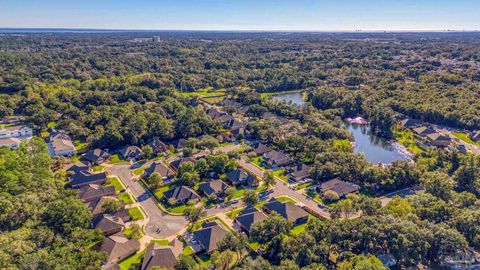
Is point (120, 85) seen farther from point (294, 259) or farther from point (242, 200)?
point (294, 259)

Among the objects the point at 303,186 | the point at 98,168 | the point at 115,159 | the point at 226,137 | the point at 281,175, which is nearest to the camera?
the point at 303,186

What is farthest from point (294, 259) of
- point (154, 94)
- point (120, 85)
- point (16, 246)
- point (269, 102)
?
point (120, 85)

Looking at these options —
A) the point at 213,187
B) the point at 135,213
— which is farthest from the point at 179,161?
the point at 135,213

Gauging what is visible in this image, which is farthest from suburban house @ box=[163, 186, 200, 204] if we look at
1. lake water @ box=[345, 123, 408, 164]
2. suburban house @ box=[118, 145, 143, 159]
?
lake water @ box=[345, 123, 408, 164]

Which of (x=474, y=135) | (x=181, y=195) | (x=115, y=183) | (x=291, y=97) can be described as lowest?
(x=115, y=183)

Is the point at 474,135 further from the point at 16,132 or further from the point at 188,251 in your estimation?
the point at 16,132
